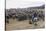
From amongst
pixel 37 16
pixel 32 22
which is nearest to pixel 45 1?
pixel 37 16

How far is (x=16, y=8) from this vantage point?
1.12m

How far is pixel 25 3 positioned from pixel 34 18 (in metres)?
0.24

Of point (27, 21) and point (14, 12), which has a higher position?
point (14, 12)

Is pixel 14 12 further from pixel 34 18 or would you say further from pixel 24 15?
pixel 34 18

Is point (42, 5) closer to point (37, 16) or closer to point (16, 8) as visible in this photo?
point (37, 16)

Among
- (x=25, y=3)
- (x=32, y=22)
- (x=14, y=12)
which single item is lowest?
(x=32, y=22)

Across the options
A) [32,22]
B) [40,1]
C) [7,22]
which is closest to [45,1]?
[40,1]

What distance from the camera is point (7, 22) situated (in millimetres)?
1110

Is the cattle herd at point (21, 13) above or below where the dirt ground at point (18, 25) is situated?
above

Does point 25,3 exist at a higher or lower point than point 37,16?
higher

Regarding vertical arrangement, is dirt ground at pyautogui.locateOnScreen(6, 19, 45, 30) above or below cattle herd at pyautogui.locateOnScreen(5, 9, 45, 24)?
below

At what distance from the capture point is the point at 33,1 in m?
1.13

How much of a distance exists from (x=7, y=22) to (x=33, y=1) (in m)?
0.45

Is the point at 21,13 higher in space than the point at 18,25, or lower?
higher
